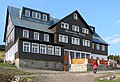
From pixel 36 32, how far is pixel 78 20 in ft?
36.4

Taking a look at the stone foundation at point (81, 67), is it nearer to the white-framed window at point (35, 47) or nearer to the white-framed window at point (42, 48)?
the white-framed window at point (42, 48)

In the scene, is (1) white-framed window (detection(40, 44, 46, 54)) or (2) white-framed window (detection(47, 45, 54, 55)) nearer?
(1) white-framed window (detection(40, 44, 46, 54))

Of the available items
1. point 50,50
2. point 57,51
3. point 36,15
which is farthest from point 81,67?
point 36,15

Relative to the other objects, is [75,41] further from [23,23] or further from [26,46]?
[26,46]

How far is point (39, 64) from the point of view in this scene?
46406 mm

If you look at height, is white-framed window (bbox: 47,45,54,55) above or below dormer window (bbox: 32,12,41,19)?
below

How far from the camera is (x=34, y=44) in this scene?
47.0 metres

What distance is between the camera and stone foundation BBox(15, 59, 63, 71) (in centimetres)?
4449

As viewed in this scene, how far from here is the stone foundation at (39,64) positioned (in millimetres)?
44494

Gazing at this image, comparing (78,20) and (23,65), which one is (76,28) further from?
(23,65)

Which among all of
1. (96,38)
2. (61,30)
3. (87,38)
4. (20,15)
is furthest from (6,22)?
(96,38)

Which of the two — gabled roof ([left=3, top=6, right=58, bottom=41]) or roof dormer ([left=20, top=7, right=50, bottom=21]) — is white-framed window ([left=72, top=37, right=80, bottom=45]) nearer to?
gabled roof ([left=3, top=6, right=58, bottom=41])

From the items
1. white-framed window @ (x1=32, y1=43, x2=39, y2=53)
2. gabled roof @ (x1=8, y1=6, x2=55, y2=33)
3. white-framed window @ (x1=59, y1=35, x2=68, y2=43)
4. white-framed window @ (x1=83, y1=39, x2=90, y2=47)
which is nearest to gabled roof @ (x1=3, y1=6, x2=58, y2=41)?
gabled roof @ (x1=8, y1=6, x2=55, y2=33)

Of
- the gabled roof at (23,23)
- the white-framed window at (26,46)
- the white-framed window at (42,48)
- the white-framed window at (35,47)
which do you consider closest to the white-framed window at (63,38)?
the gabled roof at (23,23)
